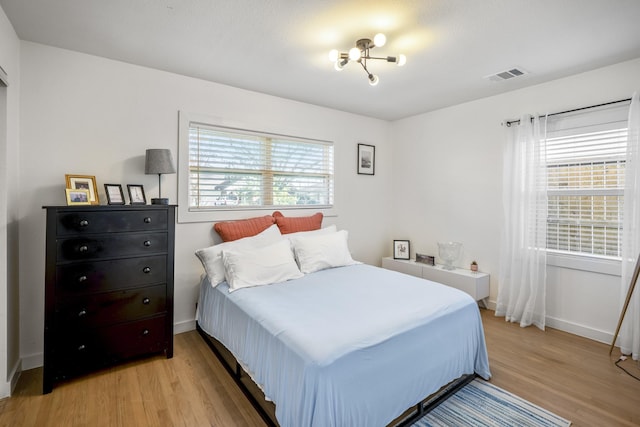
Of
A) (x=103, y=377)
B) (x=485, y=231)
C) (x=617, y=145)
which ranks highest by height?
(x=617, y=145)

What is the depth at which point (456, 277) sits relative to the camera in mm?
3660

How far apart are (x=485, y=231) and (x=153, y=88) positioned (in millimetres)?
3728

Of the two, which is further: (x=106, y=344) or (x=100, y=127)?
(x=100, y=127)

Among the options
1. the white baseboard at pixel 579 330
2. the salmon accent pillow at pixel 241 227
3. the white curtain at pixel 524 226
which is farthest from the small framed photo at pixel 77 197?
the white baseboard at pixel 579 330

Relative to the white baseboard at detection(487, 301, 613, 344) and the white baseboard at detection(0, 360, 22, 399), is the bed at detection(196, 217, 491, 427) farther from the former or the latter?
the white baseboard at detection(487, 301, 613, 344)

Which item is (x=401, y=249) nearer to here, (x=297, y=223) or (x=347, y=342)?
(x=297, y=223)

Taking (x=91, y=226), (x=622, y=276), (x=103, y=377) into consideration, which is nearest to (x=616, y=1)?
(x=622, y=276)

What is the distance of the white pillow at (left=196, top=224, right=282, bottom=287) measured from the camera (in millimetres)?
2676

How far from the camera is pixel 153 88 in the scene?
286cm

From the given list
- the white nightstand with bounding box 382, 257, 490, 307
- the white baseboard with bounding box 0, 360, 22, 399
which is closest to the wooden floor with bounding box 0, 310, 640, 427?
the white baseboard with bounding box 0, 360, 22, 399

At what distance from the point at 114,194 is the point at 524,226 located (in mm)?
3769

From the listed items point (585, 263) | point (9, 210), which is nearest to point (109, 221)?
point (9, 210)

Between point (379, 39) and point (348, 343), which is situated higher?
point (379, 39)

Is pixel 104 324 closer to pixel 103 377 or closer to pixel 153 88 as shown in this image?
pixel 103 377
